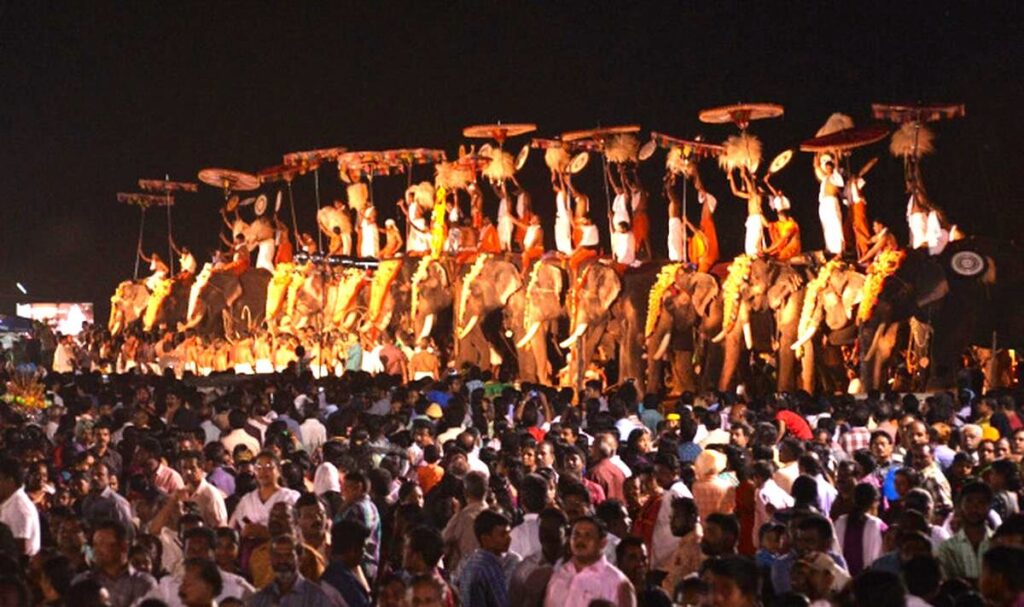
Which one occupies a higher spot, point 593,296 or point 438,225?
point 438,225

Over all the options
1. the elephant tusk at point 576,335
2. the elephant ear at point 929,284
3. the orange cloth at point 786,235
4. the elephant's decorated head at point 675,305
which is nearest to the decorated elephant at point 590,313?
the elephant tusk at point 576,335

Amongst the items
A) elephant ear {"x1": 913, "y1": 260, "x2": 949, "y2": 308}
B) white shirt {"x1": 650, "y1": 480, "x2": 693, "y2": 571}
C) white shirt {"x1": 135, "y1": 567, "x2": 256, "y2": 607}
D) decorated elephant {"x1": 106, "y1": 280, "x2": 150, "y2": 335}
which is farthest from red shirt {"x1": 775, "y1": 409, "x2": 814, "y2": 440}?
decorated elephant {"x1": 106, "y1": 280, "x2": 150, "y2": 335}

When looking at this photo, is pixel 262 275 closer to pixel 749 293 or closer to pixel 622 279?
pixel 622 279

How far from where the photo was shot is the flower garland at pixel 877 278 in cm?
2016

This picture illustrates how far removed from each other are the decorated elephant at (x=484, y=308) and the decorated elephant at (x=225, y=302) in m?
Result: 6.46

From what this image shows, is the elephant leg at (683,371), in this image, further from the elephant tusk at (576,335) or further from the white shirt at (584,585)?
the white shirt at (584,585)

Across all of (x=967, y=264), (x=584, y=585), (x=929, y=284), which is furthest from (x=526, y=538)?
(x=967, y=264)

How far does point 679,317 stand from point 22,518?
14548mm

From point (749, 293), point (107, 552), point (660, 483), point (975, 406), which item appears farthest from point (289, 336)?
point (107, 552)

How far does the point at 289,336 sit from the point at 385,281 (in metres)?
1.80

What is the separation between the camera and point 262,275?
31359mm

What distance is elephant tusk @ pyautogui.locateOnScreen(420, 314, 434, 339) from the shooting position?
25.8 m

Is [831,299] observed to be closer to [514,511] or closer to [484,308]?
[484,308]

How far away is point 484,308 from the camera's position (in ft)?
81.0
